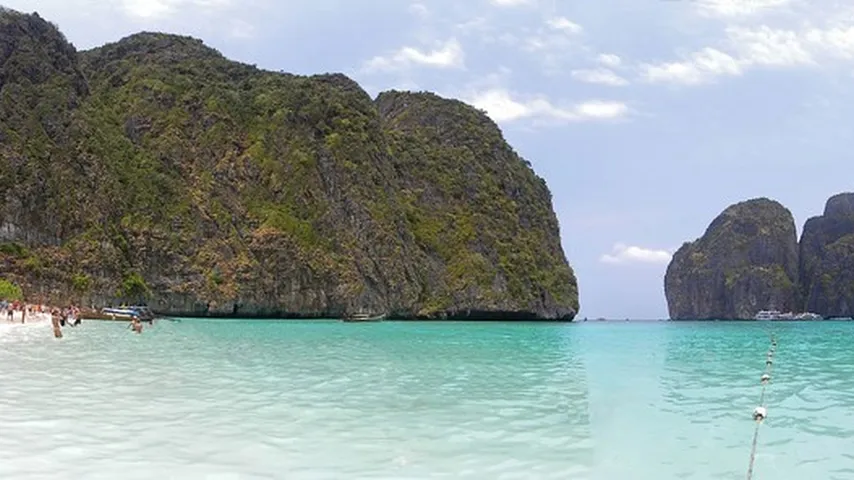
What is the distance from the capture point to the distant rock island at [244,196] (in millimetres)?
81625

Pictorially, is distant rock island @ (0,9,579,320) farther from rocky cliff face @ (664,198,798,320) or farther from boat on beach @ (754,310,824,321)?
rocky cliff face @ (664,198,798,320)

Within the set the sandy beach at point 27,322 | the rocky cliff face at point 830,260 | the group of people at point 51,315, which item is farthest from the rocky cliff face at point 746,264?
the group of people at point 51,315

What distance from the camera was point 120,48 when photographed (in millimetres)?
124500

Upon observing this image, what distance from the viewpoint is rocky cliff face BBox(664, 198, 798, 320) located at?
170 m

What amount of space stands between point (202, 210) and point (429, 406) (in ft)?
283

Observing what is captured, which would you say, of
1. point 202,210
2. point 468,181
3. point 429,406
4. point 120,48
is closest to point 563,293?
point 468,181

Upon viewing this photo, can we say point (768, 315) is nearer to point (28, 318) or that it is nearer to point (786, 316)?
point (786, 316)

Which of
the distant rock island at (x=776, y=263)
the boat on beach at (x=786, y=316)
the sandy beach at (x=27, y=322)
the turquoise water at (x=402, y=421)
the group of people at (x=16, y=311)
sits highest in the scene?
the distant rock island at (x=776, y=263)

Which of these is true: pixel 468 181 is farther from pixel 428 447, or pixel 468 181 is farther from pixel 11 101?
pixel 428 447

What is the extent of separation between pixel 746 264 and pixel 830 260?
655 inches

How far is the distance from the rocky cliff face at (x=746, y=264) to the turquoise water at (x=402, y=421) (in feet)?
523

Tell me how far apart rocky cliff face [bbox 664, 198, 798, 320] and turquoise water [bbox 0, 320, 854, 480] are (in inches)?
6271

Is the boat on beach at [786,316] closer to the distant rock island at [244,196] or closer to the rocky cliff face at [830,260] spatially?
the rocky cliff face at [830,260]

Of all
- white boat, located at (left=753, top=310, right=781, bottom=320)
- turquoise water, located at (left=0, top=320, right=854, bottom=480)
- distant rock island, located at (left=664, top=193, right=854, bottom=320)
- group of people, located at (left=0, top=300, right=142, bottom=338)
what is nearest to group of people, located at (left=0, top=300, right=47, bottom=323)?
group of people, located at (left=0, top=300, right=142, bottom=338)
